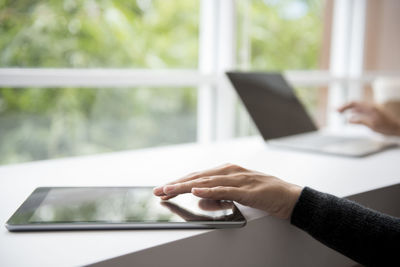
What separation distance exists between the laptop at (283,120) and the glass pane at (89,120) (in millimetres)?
873

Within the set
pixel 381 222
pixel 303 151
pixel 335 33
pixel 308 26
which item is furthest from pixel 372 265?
pixel 335 33

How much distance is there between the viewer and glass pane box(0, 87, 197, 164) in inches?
62.9

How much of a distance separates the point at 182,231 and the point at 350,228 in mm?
246

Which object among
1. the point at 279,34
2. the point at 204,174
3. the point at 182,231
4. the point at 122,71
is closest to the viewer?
the point at 182,231

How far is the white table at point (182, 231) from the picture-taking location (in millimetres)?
446

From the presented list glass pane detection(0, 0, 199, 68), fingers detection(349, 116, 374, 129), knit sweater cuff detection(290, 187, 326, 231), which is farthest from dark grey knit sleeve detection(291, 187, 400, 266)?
glass pane detection(0, 0, 199, 68)

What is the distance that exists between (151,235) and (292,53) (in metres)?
2.47

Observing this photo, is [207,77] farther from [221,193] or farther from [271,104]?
[221,193]

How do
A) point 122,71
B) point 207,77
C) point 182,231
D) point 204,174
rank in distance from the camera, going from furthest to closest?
point 207,77 → point 122,71 → point 204,174 → point 182,231

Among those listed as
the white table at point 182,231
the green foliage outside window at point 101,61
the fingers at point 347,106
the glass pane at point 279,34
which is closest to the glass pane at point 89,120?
the green foliage outside window at point 101,61

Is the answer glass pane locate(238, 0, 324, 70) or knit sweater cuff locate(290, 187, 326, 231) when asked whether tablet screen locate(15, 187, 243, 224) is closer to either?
knit sweater cuff locate(290, 187, 326, 231)

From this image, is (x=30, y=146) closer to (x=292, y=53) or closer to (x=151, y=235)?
(x=151, y=235)

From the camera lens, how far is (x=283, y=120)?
118 centimetres

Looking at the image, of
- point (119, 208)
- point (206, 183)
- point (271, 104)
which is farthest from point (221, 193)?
point (271, 104)
